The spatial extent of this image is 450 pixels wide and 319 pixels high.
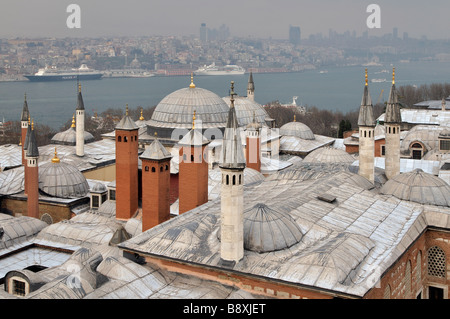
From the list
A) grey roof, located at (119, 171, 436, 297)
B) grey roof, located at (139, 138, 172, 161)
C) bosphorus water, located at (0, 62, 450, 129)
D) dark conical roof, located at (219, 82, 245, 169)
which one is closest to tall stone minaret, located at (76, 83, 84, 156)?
grey roof, located at (139, 138, 172, 161)

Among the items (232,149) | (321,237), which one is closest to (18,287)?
(232,149)

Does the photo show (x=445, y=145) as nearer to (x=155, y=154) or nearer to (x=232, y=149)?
(x=155, y=154)

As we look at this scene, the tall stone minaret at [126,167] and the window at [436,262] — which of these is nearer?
the window at [436,262]

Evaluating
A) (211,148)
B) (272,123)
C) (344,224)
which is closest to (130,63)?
(272,123)

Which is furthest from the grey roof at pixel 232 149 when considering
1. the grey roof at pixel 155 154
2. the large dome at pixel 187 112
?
the large dome at pixel 187 112

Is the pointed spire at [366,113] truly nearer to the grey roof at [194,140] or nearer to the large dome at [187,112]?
the grey roof at [194,140]

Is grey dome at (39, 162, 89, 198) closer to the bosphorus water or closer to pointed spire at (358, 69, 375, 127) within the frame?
pointed spire at (358, 69, 375, 127)

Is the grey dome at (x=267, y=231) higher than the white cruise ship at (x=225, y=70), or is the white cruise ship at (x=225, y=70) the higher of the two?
the white cruise ship at (x=225, y=70)
